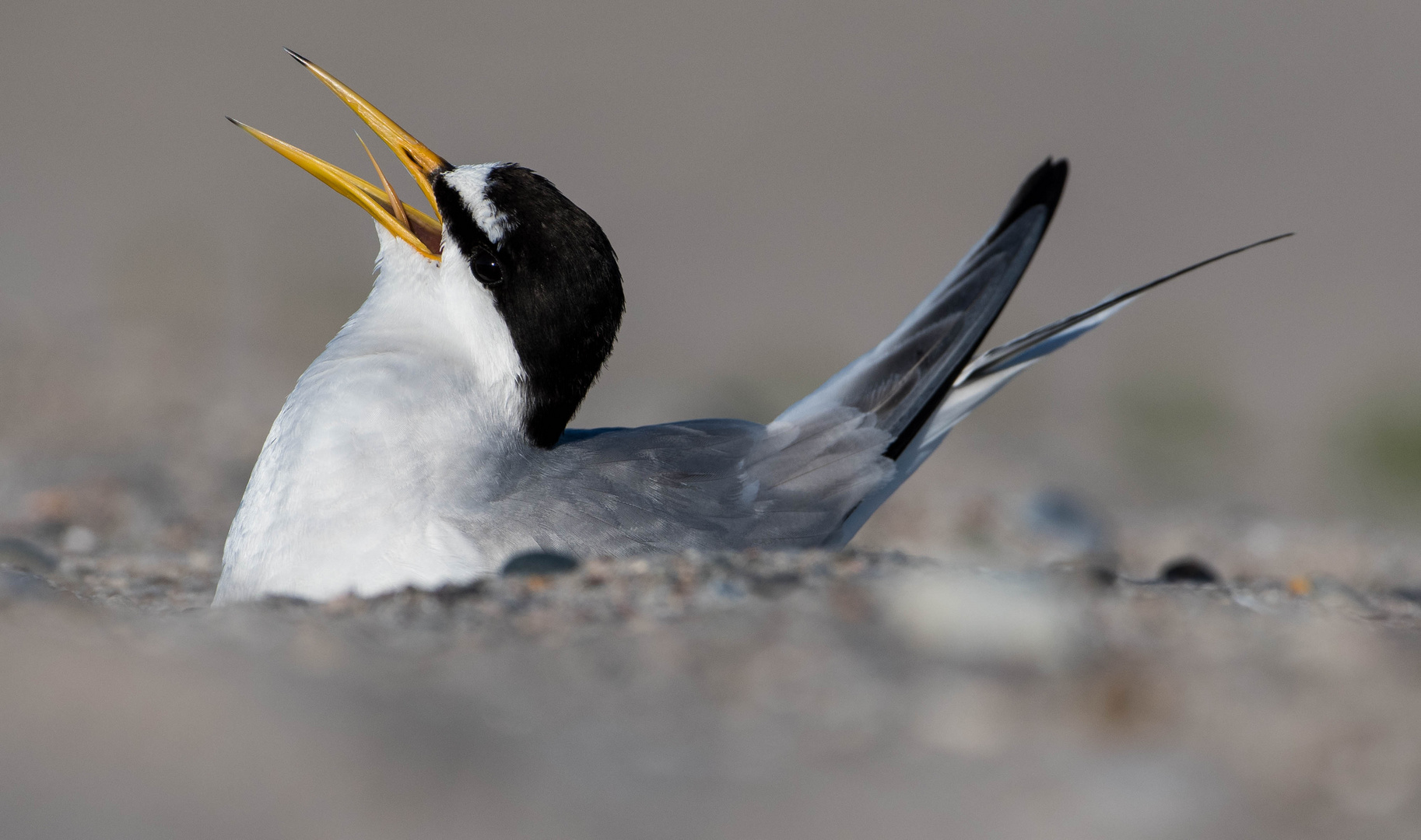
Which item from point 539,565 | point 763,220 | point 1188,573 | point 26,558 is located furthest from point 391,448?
point 763,220

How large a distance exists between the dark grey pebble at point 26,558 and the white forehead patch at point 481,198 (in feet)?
5.68

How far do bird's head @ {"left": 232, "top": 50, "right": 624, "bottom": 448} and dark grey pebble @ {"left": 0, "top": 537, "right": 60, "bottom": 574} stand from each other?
1.55 metres

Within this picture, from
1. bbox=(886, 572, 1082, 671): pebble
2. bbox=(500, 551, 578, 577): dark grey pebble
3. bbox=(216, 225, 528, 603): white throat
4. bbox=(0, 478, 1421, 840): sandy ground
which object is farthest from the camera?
bbox=(216, 225, 528, 603): white throat

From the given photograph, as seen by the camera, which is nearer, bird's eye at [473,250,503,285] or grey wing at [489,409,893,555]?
grey wing at [489,409,893,555]

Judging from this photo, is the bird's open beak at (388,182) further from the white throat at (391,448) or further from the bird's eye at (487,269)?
the bird's eye at (487,269)

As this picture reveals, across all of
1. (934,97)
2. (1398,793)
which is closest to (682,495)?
(1398,793)

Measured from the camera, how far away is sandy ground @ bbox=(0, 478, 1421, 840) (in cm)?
222

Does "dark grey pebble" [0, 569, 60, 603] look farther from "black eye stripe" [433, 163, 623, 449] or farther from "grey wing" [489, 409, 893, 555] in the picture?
"black eye stripe" [433, 163, 623, 449]

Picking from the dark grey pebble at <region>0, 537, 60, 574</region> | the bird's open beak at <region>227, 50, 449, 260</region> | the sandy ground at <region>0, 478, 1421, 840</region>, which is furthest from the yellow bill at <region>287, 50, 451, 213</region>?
the dark grey pebble at <region>0, 537, 60, 574</region>

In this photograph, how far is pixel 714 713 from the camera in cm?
258

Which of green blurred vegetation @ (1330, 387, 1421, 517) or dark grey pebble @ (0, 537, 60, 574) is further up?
dark grey pebble @ (0, 537, 60, 574)

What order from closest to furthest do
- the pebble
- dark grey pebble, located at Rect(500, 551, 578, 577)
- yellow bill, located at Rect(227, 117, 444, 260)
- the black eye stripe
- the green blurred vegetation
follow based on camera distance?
the pebble → dark grey pebble, located at Rect(500, 551, 578, 577) → the black eye stripe → yellow bill, located at Rect(227, 117, 444, 260) → the green blurred vegetation

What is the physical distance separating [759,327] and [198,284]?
17.2 feet

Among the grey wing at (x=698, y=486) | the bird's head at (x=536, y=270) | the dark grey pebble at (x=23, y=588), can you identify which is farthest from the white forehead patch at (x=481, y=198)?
the dark grey pebble at (x=23, y=588)
